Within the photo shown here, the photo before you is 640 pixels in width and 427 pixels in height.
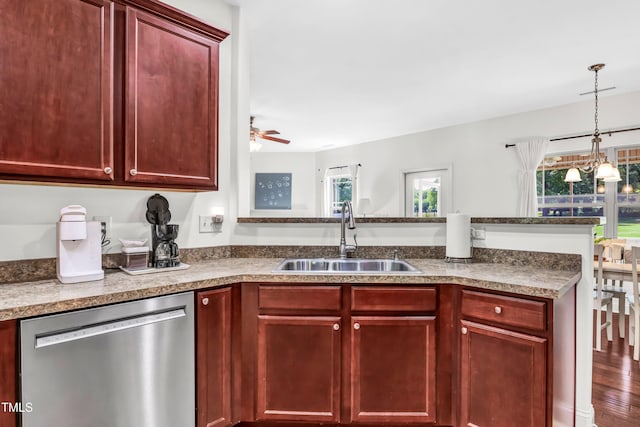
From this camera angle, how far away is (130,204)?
1842 mm

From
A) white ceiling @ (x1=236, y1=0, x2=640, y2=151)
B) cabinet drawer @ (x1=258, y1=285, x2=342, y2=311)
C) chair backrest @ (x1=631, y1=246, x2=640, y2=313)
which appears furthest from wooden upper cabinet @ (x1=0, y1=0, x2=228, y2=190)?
chair backrest @ (x1=631, y1=246, x2=640, y2=313)

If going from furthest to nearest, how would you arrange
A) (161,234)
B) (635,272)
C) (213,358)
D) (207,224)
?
1. (635,272)
2. (207,224)
3. (161,234)
4. (213,358)

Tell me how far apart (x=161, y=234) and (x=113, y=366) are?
2.32ft

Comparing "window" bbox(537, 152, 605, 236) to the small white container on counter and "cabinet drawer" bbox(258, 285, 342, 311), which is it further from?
the small white container on counter

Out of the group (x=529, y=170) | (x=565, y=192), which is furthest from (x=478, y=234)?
(x=565, y=192)

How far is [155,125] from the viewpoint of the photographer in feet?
5.39

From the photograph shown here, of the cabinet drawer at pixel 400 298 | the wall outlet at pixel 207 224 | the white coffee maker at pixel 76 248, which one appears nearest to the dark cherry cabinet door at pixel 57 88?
the white coffee maker at pixel 76 248

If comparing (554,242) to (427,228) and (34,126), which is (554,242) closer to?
(427,228)

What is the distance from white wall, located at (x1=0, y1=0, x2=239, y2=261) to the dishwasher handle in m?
0.61

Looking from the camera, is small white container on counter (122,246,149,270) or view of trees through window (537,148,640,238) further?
view of trees through window (537,148,640,238)

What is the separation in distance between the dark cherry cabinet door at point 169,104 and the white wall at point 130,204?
304mm

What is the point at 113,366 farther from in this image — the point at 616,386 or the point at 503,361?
the point at 616,386

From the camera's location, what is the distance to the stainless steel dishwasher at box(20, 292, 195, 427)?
114 centimetres

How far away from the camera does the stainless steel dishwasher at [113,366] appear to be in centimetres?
114
